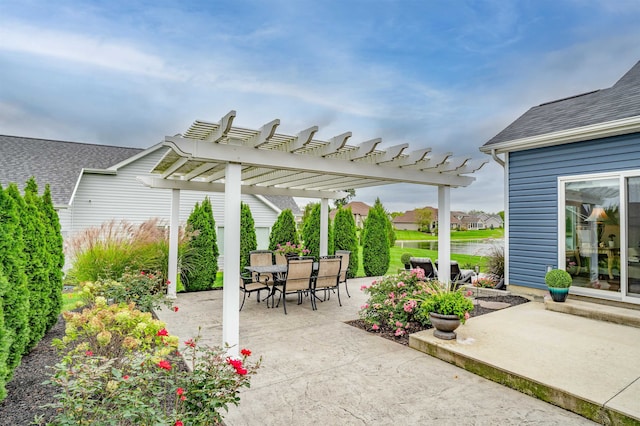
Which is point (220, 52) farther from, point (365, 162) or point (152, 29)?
point (365, 162)

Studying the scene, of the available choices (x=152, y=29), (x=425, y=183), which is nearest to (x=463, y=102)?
(x=425, y=183)

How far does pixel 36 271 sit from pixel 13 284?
1019 millimetres

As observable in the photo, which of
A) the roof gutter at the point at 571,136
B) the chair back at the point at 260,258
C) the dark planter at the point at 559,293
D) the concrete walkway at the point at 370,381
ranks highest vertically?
the roof gutter at the point at 571,136

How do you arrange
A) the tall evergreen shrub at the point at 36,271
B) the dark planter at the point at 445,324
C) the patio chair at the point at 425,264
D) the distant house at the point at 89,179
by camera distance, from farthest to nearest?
the distant house at the point at 89,179 < the patio chair at the point at 425,264 < the dark planter at the point at 445,324 < the tall evergreen shrub at the point at 36,271

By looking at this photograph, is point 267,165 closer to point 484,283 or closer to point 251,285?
point 251,285

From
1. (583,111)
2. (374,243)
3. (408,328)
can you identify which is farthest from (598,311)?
(374,243)

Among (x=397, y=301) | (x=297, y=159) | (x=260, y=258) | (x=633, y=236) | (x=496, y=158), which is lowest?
(x=397, y=301)

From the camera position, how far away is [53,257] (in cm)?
475

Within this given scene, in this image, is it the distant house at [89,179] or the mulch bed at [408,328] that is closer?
the mulch bed at [408,328]

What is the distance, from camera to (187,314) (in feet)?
20.0

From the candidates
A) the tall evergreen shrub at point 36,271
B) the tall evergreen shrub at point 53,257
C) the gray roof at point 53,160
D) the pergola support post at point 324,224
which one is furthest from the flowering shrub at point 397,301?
the gray roof at point 53,160

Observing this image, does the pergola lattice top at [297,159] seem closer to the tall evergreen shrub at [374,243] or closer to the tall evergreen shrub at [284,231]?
the tall evergreen shrub at [284,231]

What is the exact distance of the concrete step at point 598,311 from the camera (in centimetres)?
494

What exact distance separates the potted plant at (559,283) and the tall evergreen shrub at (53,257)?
7811 mm
